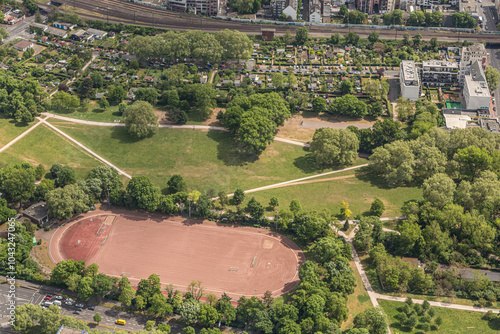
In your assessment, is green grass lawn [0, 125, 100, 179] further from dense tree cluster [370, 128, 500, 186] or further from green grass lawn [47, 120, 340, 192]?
dense tree cluster [370, 128, 500, 186]

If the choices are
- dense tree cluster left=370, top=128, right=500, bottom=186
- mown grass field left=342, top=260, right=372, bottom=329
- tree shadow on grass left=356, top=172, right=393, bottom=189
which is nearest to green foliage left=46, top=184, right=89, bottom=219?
mown grass field left=342, top=260, right=372, bottom=329

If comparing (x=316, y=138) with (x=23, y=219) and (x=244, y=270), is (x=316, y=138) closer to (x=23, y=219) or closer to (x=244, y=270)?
(x=244, y=270)

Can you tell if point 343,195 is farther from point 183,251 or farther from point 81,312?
point 81,312

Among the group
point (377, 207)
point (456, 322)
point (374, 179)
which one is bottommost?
point (456, 322)

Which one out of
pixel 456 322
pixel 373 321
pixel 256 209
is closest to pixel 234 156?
pixel 256 209

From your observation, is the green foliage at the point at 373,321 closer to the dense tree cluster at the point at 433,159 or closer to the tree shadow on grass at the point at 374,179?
the tree shadow on grass at the point at 374,179
